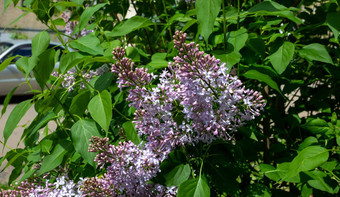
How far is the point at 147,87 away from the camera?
122 centimetres

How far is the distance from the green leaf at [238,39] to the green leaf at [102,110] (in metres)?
0.51

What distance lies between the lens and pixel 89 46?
1464 millimetres

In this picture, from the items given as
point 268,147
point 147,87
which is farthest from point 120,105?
point 268,147

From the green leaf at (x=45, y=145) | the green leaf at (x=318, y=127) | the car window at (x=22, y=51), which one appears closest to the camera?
the green leaf at (x=45, y=145)

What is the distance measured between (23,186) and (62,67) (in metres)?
0.58

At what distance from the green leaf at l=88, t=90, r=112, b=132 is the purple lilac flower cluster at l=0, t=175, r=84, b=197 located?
14.2 inches

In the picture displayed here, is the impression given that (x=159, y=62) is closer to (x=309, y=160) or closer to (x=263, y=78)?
(x=263, y=78)

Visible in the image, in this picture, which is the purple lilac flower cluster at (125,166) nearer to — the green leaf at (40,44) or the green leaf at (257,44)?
the green leaf at (40,44)

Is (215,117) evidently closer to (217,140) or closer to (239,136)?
(217,140)

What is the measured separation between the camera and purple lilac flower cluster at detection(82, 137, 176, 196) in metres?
1.24

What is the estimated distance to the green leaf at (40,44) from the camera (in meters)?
1.37

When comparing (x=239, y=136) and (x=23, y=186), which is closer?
(x=23, y=186)

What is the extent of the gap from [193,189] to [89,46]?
68 cm

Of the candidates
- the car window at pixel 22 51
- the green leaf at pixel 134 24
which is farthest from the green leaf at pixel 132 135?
the car window at pixel 22 51
